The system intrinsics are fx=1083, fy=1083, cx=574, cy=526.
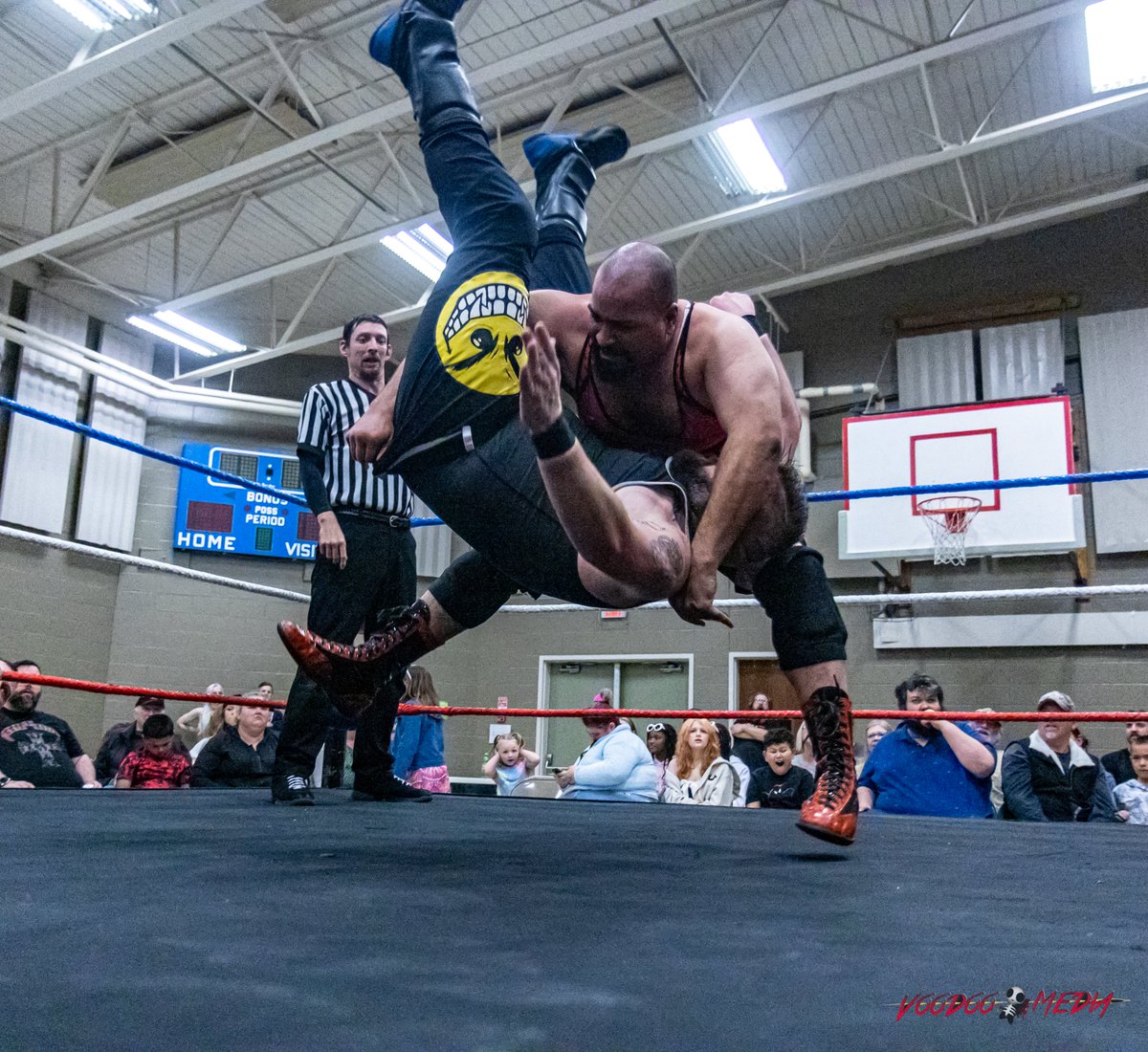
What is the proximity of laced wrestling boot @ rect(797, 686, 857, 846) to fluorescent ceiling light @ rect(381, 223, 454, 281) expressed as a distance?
5277 mm

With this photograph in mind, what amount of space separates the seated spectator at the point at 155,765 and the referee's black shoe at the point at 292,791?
1.12m

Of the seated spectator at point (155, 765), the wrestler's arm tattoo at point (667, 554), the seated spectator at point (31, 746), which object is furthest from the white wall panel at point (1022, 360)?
the wrestler's arm tattoo at point (667, 554)

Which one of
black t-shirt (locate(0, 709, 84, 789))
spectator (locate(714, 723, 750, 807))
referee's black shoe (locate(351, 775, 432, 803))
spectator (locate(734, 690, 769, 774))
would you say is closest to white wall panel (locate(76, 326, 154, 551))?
black t-shirt (locate(0, 709, 84, 789))

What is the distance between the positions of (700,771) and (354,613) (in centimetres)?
145

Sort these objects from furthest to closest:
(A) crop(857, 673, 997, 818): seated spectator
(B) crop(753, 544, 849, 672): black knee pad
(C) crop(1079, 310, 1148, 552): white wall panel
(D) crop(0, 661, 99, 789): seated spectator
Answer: (C) crop(1079, 310, 1148, 552): white wall panel
(D) crop(0, 661, 99, 789): seated spectator
(A) crop(857, 673, 997, 818): seated spectator
(B) crop(753, 544, 849, 672): black knee pad

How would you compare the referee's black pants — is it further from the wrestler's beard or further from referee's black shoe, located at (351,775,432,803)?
the wrestler's beard

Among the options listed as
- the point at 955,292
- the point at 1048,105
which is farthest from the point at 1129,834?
the point at 955,292

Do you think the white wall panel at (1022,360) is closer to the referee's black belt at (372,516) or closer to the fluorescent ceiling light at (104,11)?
the fluorescent ceiling light at (104,11)

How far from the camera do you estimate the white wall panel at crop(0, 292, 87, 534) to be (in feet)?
21.0

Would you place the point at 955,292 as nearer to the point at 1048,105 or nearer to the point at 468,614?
the point at 1048,105

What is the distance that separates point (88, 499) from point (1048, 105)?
6.17 meters

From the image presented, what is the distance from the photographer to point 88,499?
6805 mm

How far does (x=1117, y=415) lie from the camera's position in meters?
6.51

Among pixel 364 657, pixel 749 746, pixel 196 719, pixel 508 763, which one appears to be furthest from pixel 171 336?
pixel 364 657
